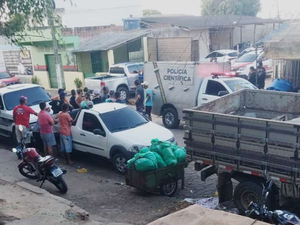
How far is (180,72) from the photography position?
12.8m

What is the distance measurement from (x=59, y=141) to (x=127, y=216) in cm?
462

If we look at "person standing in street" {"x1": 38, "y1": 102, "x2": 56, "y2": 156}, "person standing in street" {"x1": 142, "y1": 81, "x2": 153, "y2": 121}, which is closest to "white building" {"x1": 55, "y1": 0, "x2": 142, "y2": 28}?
"person standing in street" {"x1": 142, "y1": 81, "x2": 153, "y2": 121}

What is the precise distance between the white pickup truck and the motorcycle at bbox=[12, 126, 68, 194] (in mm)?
5512

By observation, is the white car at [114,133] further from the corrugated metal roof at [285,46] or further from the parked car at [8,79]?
the parked car at [8,79]

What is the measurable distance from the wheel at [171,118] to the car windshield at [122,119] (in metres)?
3.43

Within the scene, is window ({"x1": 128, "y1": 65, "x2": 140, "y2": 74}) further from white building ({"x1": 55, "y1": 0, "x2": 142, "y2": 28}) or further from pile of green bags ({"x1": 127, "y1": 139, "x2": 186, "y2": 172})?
white building ({"x1": 55, "y1": 0, "x2": 142, "y2": 28})

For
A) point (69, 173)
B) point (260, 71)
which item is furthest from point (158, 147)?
point (260, 71)

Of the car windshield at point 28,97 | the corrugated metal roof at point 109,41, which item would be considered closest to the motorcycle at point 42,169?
the car windshield at point 28,97

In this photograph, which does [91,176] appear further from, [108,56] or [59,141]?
[108,56]

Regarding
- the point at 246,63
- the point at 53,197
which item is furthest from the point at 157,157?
the point at 246,63

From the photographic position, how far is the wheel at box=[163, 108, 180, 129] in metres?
13.4

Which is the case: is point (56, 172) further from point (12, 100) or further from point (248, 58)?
point (248, 58)

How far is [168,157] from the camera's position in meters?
7.75

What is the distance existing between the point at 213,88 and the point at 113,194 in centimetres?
563
